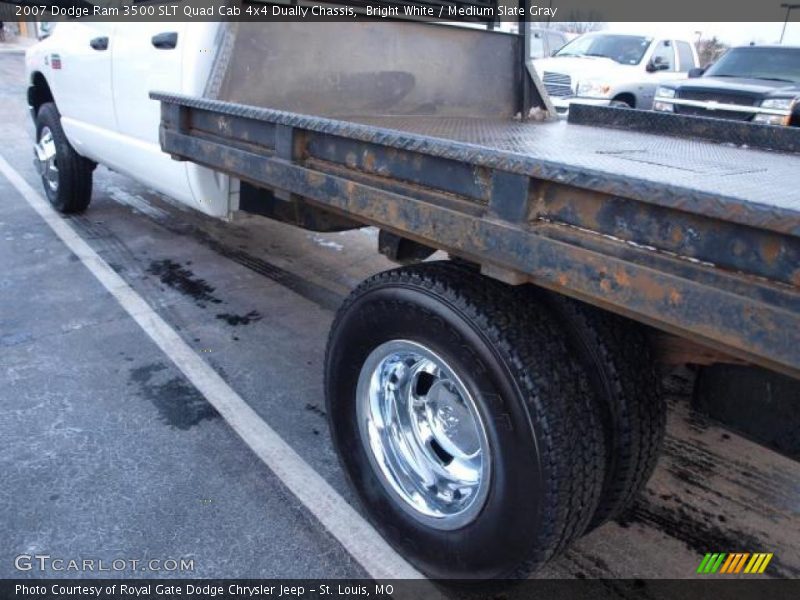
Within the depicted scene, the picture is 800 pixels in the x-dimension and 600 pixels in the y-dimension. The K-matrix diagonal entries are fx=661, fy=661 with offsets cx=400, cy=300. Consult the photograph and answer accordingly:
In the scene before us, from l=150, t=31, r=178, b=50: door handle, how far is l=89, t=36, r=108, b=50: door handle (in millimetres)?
861

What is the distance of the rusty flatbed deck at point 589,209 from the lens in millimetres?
1255

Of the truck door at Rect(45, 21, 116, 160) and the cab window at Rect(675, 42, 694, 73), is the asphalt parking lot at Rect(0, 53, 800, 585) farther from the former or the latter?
the cab window at Rect(675, 42, 694, 73)

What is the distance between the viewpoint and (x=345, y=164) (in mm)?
2211

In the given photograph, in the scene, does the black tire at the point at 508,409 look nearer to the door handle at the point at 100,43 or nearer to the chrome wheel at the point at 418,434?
the chrome wheel at the point at 418,434

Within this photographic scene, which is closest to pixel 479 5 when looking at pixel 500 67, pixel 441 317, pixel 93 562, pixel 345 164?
pixel 500 67

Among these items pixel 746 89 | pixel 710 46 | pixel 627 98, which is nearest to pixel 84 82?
pixel 746 89

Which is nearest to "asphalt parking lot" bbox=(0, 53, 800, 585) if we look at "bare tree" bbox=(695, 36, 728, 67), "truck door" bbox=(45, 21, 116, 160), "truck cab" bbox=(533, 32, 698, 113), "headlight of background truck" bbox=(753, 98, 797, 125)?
"truck door" bbox=(45, 21, 116, 160)

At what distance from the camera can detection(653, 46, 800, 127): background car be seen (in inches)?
333

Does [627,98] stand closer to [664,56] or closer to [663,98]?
[664,56]

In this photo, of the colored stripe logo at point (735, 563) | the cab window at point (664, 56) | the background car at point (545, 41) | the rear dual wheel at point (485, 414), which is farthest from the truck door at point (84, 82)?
the background car at point (545, 41)

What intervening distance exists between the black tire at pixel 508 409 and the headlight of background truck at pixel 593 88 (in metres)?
10.1

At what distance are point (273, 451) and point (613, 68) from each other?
1062 cm

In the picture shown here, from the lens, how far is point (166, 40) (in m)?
3.63

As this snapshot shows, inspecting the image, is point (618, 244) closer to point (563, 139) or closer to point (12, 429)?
point (563, 139)
